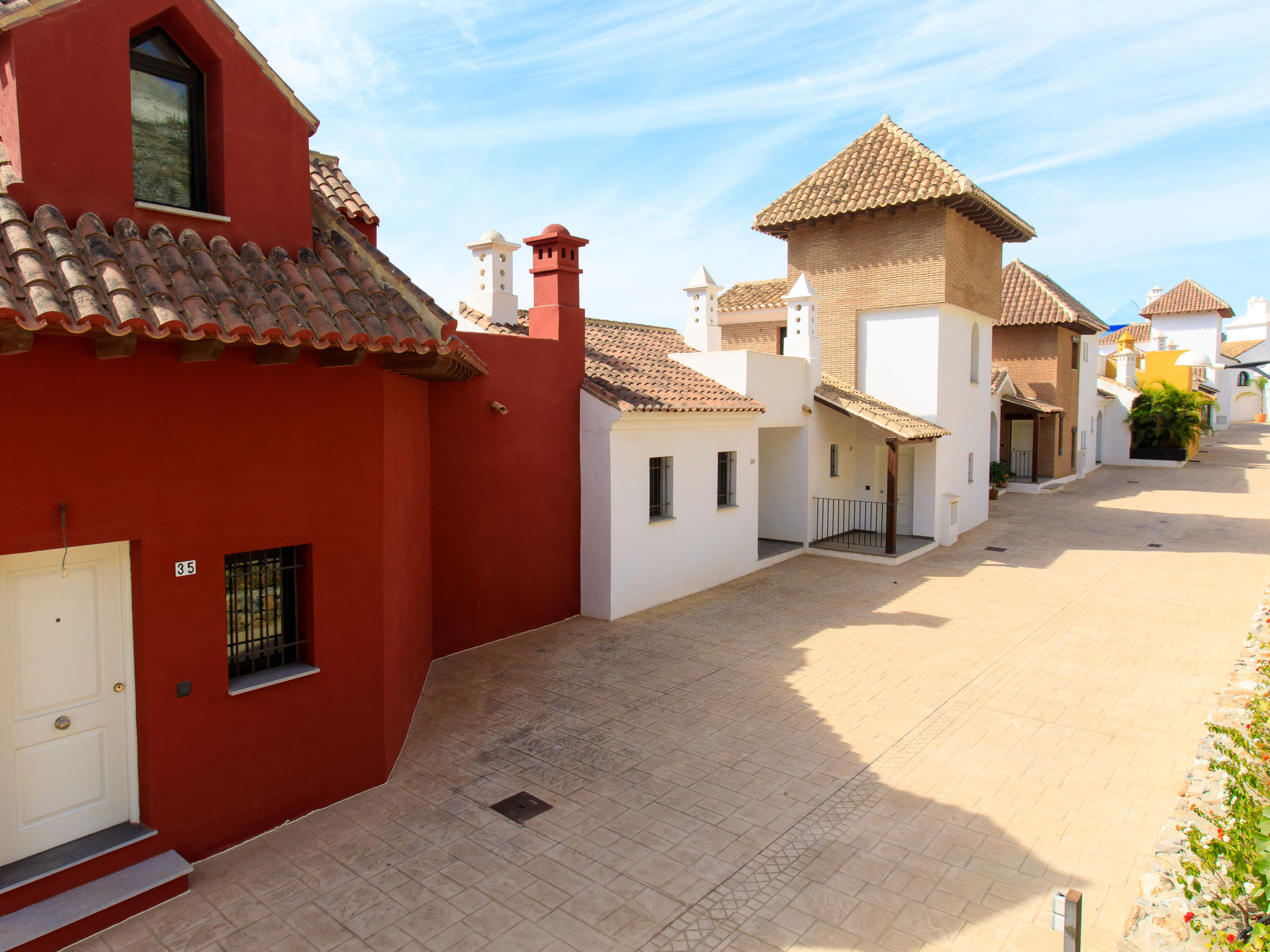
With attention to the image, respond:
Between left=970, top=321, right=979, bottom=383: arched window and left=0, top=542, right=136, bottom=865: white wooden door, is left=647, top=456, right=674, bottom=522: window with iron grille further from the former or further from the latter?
left=970, top=321, right=979, bottom=383: arched window

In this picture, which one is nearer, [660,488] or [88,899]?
[88,899]

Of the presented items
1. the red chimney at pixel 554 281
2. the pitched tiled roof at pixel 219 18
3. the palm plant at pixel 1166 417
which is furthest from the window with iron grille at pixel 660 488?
the palm plant at pixel 1166 417

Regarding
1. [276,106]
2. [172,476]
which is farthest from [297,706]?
[276,106]

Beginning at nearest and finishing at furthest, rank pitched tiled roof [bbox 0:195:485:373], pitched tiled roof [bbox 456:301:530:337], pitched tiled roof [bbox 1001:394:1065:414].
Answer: pitched tiled roof [bbox 0:195:485:373] < pitched tiled roof [bbox 456:301:530:337] < pitched tiled roof [bbox 1001:394:1065:414]

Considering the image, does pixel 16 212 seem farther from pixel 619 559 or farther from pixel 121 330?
pixel 619 559

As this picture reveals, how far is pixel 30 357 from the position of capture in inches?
183

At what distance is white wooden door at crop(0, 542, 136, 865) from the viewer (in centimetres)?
492

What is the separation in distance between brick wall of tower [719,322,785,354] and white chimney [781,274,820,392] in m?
3.55

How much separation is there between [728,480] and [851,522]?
6130mm

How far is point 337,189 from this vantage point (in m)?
9.41

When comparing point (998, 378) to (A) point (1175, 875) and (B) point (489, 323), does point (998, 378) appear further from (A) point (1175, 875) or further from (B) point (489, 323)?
(A) point (1175, 875)

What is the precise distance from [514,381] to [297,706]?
236 inches

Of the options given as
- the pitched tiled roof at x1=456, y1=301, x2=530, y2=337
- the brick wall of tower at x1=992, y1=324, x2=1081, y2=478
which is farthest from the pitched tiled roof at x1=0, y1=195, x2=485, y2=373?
the brick wall of tower at x1=992, y1=324, x2=1081, y2=478

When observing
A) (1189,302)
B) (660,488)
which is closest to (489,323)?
A: (660,488)
